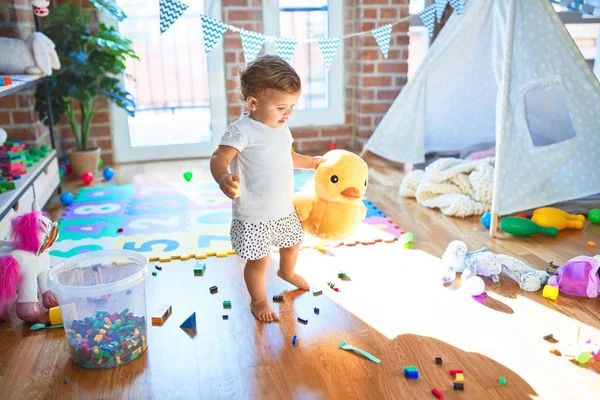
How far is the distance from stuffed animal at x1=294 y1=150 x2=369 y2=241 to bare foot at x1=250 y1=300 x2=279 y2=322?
0.91 feet

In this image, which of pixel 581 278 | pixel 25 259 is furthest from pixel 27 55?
pixel 581 278

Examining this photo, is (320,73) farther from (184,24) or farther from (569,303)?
(569,303)

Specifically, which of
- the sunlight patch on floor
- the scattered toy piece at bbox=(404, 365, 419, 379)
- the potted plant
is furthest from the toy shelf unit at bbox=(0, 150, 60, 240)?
the scattered toy piece at bbox=(404, 365, 419, 379)

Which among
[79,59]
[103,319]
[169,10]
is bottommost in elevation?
[103,319]

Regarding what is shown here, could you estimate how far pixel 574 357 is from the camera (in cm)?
151

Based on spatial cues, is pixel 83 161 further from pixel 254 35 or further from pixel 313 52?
pixel 313 52

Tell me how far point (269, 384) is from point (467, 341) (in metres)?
0.57

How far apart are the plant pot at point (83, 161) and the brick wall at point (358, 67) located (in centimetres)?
97

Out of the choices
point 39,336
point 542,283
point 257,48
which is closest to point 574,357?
point 542,283

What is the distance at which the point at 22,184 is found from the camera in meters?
2.39

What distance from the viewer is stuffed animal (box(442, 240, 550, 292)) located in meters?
1.91

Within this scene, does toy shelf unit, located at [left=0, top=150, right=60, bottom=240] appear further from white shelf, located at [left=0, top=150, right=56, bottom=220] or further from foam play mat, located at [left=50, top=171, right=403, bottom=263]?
foam play mat, located at [left=50, top=171, right=403, bottom=263]

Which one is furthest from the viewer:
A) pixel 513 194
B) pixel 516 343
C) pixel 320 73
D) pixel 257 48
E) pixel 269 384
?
pixel 320 73

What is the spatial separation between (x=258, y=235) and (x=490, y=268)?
2.73 ft
